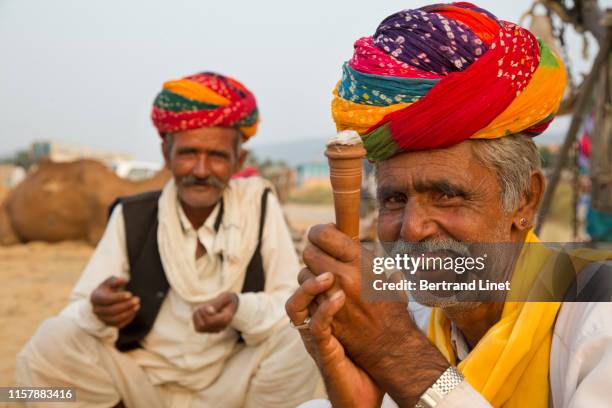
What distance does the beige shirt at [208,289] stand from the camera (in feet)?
11.5

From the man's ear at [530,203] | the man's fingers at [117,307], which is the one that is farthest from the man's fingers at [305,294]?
the man's fingers at [117,307]

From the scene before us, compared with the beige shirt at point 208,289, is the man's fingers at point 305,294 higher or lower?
higher

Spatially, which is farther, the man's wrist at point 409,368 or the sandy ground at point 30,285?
the sandy ground at point 30,285

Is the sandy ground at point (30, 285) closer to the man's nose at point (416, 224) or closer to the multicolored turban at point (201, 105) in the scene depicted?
the multicolored turban at point (201, 105)

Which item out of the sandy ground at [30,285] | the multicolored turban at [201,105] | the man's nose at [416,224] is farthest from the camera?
the sandy ground at [30,285]

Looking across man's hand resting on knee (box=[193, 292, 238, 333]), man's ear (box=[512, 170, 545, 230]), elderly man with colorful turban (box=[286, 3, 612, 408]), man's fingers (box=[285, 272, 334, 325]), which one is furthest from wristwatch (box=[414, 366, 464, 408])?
man's hand resting on knee (box=[193, 292, 238, 333])

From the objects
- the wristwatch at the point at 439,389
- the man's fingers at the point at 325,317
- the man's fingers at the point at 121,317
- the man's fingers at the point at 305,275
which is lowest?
the man's fingers at the point at 121,317

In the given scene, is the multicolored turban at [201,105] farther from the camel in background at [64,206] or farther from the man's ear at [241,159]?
the camel in background at [64,206]

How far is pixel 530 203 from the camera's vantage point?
2158mm

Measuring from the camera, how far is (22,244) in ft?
37.6

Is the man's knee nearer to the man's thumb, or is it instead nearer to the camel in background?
the man's thumb

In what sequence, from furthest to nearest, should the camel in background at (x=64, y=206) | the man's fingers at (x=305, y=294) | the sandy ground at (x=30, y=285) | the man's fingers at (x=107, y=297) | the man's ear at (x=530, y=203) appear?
the camel in background at (x=64, y=206)
the sandy ground at (x=30, y=285)
the man's fingers at (x=107, y=297)
the man's ear at (x=530, y=203)
the man's fingers at (x=305, y=294)

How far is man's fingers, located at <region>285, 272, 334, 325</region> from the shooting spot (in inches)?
56.8

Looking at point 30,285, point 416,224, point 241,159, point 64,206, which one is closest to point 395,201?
point 416,224
